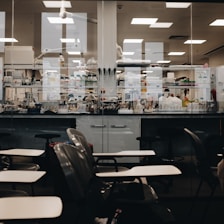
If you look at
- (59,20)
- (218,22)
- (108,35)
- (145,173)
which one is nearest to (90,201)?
(145,173)

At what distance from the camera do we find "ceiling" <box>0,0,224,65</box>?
551 centimetres

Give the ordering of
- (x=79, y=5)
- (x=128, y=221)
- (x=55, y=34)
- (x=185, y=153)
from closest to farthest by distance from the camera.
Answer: (x=128, y=221)
(x=185, y=153)
(x=79, y=5)
(x=55, y=34)

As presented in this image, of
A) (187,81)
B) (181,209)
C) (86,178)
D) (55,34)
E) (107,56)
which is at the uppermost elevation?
(55,34)

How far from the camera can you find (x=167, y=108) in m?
4.90

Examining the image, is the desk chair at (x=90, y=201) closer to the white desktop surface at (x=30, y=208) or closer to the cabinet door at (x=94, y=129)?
the white desktop surface at (x=30, y=208)

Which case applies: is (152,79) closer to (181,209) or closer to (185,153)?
(185,153)

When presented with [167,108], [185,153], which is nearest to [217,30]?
[167,108]

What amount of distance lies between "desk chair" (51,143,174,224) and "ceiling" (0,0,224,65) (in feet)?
13.2

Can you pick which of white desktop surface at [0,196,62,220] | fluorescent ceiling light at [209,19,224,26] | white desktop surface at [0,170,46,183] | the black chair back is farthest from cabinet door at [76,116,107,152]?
fluorescent ceiling light at [209,19,224,26]

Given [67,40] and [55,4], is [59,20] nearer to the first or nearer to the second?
[67,40]

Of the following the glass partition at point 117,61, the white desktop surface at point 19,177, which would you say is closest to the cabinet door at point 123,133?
the glass partition at point 117,61

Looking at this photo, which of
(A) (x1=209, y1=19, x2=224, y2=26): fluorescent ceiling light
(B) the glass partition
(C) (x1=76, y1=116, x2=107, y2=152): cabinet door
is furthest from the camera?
(A) (x1=209, y1=19, x2=224, y2=26): fluorescent ceiling light

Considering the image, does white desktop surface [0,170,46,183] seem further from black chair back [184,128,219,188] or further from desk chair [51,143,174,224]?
black chair back [184,128,219,188]

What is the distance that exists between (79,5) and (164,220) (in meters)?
4.70
